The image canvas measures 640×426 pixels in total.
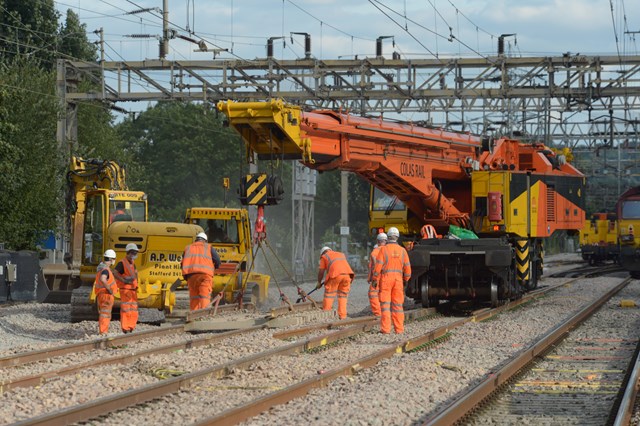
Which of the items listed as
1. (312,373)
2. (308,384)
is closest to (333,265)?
(312,373)

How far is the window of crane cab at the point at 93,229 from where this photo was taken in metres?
22.0

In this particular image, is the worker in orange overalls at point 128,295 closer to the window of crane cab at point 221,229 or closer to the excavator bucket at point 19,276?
the window of crane cab at point 221,229

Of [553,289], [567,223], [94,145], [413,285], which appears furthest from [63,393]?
[94,145]

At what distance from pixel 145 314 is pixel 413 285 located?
19.2 ft

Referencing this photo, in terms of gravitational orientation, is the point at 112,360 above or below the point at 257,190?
below

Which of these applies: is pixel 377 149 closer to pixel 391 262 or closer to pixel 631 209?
pixel 391 262

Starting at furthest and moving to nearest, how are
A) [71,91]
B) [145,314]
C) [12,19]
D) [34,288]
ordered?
[12,19], [71,91], [34,288], [145,314]

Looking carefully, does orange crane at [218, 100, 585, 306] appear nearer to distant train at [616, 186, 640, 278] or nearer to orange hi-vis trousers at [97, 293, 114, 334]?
orange hi-vis trousers at [97, 293, 114, 334]

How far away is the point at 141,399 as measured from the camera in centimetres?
1007

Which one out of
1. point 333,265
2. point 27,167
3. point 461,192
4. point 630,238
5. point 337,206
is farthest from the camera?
point 337,206

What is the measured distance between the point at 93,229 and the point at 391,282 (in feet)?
28.1

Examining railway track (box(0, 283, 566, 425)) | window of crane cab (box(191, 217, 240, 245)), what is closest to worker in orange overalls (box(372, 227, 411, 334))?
railway track (box(0, 283, 566, 425))

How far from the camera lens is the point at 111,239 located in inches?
819

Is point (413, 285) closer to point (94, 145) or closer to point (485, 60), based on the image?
point (485, 60)
